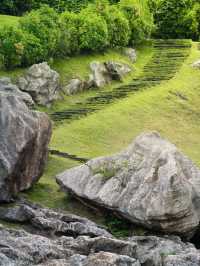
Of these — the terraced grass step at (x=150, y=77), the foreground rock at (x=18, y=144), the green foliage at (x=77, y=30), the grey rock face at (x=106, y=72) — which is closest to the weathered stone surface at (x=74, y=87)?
the terraced grass step at (x=150, y=77)

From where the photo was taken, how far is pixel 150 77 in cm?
3919

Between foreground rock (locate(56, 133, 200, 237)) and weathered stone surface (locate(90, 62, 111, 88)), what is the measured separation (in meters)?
15.2

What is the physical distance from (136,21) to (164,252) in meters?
30.2

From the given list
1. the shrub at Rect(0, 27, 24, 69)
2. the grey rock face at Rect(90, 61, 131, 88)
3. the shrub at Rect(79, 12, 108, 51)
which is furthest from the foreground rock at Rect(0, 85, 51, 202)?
the shrub at Rect(79, 12, 108, 51)

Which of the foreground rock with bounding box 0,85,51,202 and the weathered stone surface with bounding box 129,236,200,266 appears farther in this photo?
the foreground rock with bounding box 0,85,51,202

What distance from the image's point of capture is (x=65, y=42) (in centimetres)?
3516

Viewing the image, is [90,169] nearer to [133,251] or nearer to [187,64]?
[133,251]

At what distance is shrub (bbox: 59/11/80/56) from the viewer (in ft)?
115

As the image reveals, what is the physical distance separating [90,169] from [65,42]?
1633 cm

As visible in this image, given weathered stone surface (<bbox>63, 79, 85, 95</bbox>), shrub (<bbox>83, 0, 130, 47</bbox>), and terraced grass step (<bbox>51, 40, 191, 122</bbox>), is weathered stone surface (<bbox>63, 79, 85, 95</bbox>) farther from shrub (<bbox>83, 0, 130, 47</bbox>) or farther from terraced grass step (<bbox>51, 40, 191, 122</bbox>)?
shrub (<bbox>83, 0, 130, 47</bbox>)

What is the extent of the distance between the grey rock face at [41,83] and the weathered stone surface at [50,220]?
41.6 feet

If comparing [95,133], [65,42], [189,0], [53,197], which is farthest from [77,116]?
[189,0]

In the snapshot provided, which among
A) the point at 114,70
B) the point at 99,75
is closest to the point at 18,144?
the point at 99,75

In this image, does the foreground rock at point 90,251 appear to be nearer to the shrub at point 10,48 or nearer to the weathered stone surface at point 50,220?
the weathered stone surface at point 50,220
